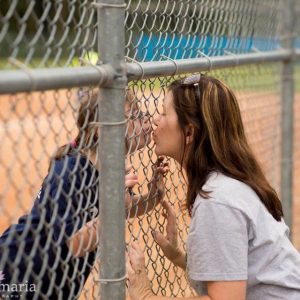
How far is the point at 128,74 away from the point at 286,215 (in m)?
2.91

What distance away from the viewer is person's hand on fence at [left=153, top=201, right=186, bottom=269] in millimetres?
3172

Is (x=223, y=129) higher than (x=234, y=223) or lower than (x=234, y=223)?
higher

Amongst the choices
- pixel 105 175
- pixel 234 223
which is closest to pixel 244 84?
pixel 234 223

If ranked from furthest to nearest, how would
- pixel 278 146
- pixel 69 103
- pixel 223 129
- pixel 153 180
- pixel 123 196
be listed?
pixel 278 146 < pixel 153 180 < pixel 223 129 < pixel 123 196 < pixel 69 103

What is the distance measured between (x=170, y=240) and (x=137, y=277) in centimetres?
48

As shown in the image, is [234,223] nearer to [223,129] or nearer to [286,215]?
[223,129]

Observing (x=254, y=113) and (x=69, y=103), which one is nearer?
(x=69, y=103)

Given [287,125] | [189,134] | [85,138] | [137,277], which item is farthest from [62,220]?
[287,125]

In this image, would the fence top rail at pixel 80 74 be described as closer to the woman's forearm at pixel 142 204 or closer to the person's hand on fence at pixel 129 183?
the person's hand on fence at pixel 129 183

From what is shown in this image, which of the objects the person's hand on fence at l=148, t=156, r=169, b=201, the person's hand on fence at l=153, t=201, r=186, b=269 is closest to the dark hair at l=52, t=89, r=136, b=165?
the person's hand on fence at l=148, t=156, r=169, b=201

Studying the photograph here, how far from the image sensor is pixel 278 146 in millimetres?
5699

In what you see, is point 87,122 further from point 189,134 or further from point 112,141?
point 189,134

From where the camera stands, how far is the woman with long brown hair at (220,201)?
272 centimetres

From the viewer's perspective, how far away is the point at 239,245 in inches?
108
